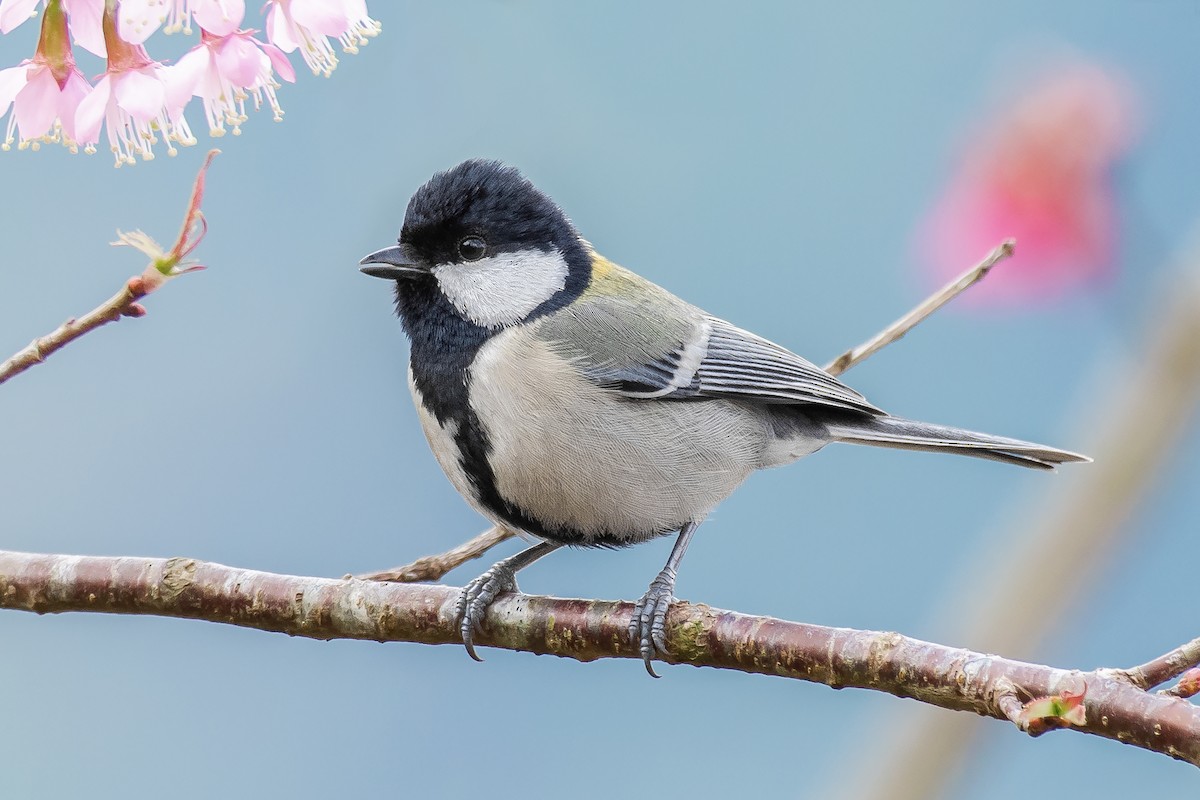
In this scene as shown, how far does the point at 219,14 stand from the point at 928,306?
130 centimetres

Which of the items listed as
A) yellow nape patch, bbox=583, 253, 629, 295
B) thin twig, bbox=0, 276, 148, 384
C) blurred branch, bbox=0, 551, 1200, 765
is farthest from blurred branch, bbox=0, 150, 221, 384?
yellow nape patch, bbox=583, 253, 629, 295

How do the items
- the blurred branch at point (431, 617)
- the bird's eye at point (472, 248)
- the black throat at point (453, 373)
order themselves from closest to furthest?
1. the blurred branch at point (431, 617)
2. the black throat at point (453, 373)
3. the bird's eye at point (472, 248)

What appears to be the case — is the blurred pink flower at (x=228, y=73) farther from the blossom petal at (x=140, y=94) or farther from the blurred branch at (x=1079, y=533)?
the blurred branch at (x=1079, y=533)

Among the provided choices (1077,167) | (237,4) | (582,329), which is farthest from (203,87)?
(1077,167)

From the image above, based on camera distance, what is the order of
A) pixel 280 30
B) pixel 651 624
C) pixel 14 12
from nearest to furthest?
pixel 14 12, pixel 280 30, pixel 651 624

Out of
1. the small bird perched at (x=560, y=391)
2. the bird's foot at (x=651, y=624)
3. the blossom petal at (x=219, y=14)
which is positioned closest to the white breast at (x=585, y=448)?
the small bird perched at (x=560, y=391)

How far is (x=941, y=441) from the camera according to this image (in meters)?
2.22

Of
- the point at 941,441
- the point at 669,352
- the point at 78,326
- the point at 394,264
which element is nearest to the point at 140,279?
→ the point at 78,326

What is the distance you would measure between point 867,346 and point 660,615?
2.19 feet

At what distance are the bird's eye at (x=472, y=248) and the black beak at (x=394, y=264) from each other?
0.23 ft

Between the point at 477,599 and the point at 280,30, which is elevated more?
the point at 280,30

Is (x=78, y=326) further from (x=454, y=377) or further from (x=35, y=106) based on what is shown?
(x=454, y=377)

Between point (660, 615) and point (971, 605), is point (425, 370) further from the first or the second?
point (971, 605)

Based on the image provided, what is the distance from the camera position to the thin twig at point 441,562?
1.99 metres
